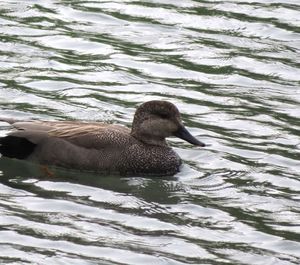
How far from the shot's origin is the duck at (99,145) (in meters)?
13.9

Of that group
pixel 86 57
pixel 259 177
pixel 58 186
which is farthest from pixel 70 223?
pixel 86 57

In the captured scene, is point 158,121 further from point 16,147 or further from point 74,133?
point 16,147

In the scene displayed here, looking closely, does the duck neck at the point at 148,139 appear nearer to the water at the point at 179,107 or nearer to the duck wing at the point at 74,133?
the duck wing at the point at 74,133

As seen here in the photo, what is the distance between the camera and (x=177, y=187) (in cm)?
1355

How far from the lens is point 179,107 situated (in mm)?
15828

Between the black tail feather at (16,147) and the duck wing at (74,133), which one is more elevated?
the duck wing at (74,133)

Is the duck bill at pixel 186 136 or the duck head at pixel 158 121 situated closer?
the duck bill at pixel 186 136

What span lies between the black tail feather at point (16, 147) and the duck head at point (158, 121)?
1.11 metres

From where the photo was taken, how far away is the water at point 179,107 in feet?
37.9

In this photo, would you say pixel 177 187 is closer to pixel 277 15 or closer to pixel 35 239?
pixel 35 239

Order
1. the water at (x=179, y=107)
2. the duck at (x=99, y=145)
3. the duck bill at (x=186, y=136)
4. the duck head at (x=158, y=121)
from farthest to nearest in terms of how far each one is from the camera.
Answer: the duck head at (x=158, y=121) → the duck bill at (x=186, y=136) → the duck at (x=99, y=145) → the water at (x=179, y=107)

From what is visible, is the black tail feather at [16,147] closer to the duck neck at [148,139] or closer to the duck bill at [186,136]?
the duck neck at [148,139]

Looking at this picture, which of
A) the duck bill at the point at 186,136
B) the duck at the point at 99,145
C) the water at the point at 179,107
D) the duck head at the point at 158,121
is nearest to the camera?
the water at the point at 179,107

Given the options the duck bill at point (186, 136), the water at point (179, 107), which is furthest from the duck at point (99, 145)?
the water at point (179, 107)
